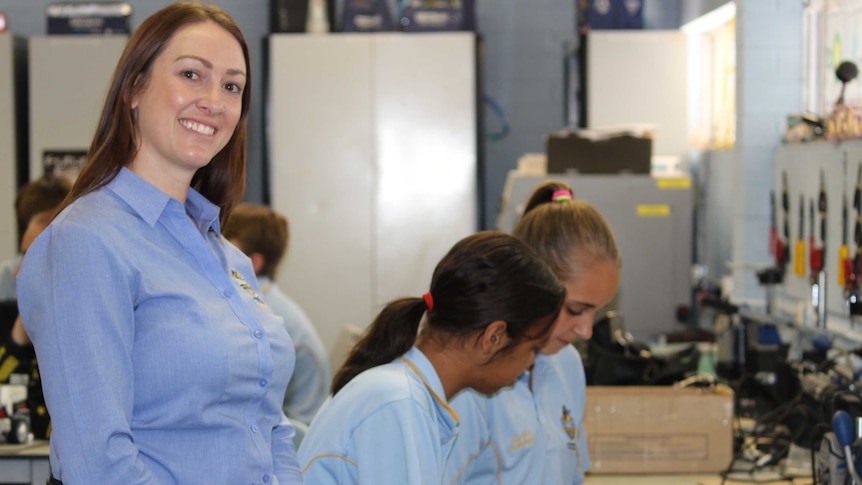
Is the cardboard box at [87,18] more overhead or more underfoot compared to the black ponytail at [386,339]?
more overhead

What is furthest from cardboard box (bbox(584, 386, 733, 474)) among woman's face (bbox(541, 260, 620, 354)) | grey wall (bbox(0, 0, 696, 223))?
grey wall (bbox(0, 0, 696, 223))

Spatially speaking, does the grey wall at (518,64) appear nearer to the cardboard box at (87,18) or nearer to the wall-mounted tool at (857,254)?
the cardboard box at (87,18)

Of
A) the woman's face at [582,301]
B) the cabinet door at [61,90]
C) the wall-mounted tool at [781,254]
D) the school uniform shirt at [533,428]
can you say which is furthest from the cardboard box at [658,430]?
the cabinet door at [61,90]

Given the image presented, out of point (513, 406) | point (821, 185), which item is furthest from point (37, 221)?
point (821, 185)

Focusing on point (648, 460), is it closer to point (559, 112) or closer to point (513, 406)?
point (513, 406)

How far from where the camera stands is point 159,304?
4.27 feet

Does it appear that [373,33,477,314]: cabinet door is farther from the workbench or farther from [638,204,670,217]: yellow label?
the workbench

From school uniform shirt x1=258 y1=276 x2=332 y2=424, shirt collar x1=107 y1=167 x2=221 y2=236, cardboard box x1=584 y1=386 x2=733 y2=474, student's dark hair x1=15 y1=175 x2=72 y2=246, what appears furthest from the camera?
student's dark hair x1=15 y1=175 x2=72 y2=246

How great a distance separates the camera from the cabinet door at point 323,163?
509 cm

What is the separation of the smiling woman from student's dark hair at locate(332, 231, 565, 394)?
0.30 meters

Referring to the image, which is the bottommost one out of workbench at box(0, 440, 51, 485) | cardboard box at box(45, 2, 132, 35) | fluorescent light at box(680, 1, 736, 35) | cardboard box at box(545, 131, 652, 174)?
workbench at box(0, 440, 51, 485)

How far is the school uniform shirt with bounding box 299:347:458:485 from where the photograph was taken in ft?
5.11

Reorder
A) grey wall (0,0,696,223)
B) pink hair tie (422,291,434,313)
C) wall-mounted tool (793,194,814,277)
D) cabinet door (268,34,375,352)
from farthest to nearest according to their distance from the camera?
grey wall (0,0,696,223) → cabinet door (268,34,375,352) → wall-mounted tool (793,194,814,277) → pink hair tie (422,291,434,313)

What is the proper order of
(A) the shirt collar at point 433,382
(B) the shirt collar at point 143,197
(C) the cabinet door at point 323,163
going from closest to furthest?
(B) the shirt collar at point 143,197, (A) the shirt collar at point 433,382, (C) the cabinet door at point 323,163
